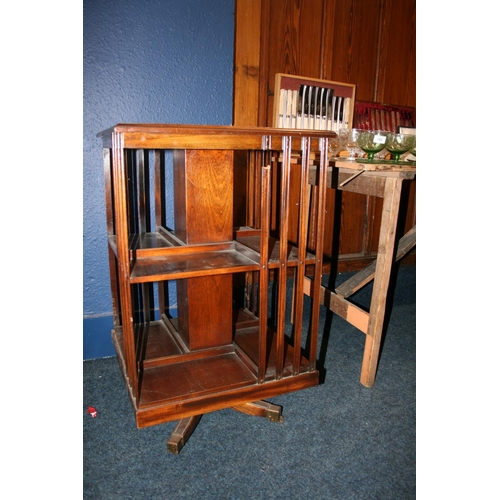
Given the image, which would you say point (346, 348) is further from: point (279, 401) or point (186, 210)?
point (186, 210)

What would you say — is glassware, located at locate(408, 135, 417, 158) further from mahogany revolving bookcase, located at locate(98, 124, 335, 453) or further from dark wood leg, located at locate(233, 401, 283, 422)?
dark wood leg, located at locate(233, 401, 283, 422)

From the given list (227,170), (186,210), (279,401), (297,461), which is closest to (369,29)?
(227,170)

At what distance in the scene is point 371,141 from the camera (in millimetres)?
2102

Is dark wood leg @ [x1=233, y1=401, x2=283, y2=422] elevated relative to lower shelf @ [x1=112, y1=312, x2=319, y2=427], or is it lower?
lower

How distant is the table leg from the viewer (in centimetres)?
181

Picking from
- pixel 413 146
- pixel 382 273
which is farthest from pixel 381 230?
pixel 413 146

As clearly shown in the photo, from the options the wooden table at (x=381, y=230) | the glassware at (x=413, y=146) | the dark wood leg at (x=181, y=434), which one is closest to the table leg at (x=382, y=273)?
the wooden table at (x=381, y=230)

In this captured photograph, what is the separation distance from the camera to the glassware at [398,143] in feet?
7.04

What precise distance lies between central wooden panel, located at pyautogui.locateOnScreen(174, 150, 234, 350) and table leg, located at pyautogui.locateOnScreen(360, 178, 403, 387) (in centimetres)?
67

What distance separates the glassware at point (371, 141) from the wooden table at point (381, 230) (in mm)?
162

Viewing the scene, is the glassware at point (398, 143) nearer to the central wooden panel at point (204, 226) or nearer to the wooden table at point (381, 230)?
the wooden table at point (381, 230)

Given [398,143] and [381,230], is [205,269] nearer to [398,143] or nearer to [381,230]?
[381,230]

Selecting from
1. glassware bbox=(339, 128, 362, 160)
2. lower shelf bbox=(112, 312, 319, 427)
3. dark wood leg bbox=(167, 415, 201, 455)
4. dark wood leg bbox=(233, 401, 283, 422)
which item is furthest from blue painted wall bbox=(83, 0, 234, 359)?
dark wood leg bbox=(233, 401, 283, 422)

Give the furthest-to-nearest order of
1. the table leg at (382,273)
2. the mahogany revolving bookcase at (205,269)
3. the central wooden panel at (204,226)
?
the table leg at (382,273) → the central wooden panel at (204,226) → the mahogany revolving bookcase at (205,269)
